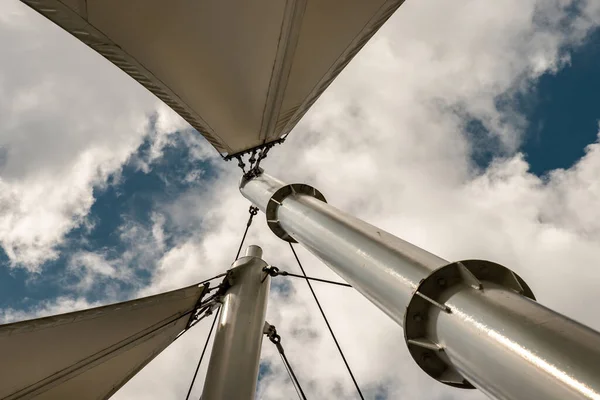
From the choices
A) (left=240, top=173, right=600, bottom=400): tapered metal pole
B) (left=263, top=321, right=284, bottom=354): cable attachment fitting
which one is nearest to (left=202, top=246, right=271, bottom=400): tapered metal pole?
(left=263, top=321, right=284, bottom=354): cable attachment fitting

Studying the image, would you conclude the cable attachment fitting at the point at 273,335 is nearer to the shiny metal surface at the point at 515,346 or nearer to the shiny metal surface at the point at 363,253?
the shiny metal surface at the point at 363,253

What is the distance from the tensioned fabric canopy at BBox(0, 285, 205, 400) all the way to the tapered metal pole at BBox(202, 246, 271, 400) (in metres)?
0.64

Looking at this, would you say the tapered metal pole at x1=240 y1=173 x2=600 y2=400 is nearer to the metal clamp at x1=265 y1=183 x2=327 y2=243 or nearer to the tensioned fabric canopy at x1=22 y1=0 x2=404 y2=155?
the metal clamp at x1=265 y1=183 x2=327 y2=243

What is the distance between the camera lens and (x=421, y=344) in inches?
85.4

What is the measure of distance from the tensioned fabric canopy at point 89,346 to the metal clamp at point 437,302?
336 cm

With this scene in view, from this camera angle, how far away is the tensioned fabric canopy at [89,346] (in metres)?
3.75

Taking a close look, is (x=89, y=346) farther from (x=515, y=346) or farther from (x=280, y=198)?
(x=515, y=346)

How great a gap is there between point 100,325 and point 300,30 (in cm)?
420

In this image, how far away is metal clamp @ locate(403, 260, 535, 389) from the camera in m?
2.19

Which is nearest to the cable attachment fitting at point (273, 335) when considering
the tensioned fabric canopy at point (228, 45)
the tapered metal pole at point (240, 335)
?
the tapered metal pole at point (240, 335)

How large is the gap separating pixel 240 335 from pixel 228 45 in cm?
372

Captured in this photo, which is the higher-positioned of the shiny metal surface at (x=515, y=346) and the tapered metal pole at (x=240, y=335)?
the tapered metal pole at (x=240, y=335)

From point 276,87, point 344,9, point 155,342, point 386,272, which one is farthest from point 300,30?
point 155,342

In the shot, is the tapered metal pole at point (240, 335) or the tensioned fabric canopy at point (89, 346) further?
the tapered metal pole at point (240, 335)
